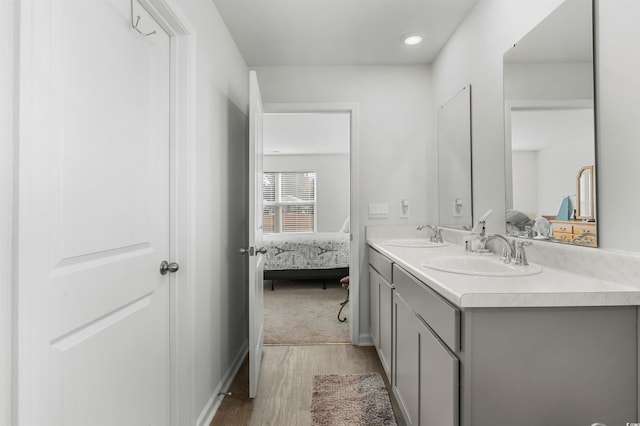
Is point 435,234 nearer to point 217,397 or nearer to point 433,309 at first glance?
point 433,309

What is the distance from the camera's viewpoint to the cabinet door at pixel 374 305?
2.34m

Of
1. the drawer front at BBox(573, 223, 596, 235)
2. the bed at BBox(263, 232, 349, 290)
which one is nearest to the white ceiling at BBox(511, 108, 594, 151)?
the drawer front at BBox(573, 223, 596, 235)

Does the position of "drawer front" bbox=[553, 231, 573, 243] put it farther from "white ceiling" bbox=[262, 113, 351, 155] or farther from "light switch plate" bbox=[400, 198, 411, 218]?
"white ceiling" bbox=[262, 113, 351, 155]

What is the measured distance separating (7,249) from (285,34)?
212cm

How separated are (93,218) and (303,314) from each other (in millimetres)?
2861

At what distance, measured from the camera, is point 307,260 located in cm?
476

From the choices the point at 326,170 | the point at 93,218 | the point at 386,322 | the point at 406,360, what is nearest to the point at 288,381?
the point at 386,322

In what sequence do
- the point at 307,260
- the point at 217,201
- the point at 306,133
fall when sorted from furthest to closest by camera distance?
the point at 306,133 < the point at 307,260 < the point at 217,201

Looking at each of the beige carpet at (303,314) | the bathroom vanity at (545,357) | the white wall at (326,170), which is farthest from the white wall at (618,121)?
the white wall at (326,170)

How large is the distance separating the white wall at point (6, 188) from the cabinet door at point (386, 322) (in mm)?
1639

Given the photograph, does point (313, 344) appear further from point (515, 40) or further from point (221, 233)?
point (515, 40)

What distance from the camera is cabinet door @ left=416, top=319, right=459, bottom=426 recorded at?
100 cm

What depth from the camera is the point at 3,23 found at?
70 centimetres

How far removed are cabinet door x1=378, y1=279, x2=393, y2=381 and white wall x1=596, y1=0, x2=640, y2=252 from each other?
1.08 m
